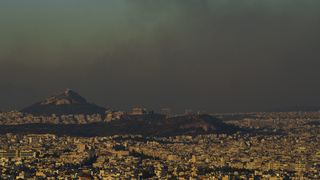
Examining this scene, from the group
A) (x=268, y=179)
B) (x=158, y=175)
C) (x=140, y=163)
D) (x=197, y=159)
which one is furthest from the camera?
(x=197, y=159)

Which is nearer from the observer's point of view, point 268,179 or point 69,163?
point 268,179

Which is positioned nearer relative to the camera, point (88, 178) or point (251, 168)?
point (88, 178)

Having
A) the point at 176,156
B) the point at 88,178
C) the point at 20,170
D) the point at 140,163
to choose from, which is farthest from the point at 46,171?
the point at 176,156

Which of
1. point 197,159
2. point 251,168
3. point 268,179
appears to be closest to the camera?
point 268,179

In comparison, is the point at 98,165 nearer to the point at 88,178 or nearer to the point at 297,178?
the point at 88,178

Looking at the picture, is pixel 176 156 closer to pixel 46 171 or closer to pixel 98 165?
pixel 98 165

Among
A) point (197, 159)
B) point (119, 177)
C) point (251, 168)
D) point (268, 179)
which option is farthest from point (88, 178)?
point (197, 159)

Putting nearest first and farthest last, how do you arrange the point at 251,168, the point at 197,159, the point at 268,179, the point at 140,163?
the point at 268,179 → the point at 251,168 → the point at 140,163 → the point at 197,159

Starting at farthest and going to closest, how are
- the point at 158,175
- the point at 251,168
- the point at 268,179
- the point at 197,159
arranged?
the point at 197,159 < the point at 251,168 < the point at 158,175 < the point at 268,179

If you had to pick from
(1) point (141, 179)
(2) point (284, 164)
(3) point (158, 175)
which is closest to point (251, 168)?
(2) point (284, 164)
